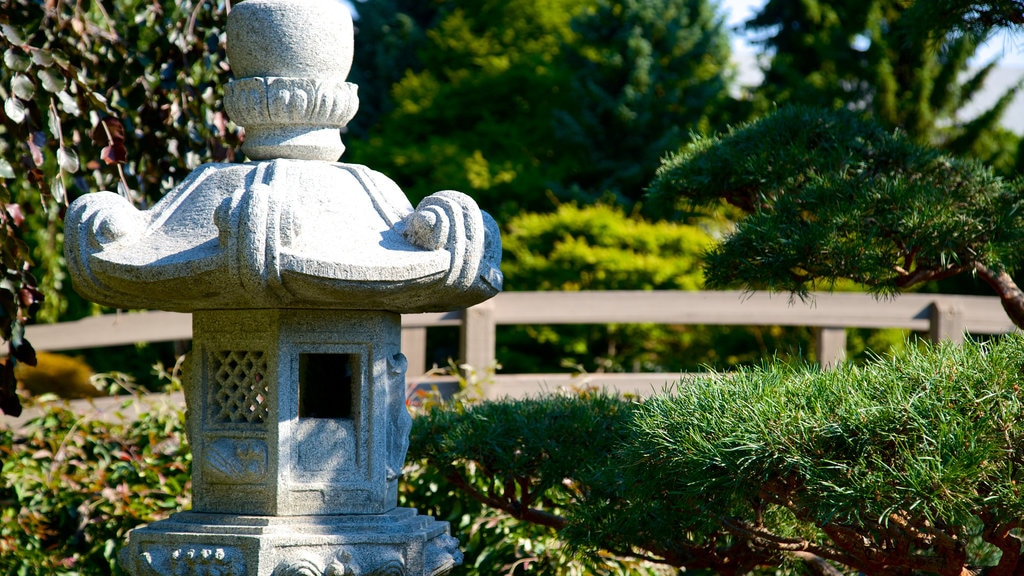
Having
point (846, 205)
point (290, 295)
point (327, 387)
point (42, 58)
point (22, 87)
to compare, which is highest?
point (42, 58)

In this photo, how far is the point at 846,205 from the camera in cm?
302

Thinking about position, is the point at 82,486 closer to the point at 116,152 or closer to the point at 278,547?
Result: the point at 116,152

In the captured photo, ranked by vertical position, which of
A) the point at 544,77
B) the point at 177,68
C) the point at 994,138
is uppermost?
the point at 544,77

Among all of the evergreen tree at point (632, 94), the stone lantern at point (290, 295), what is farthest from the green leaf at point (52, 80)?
the evergreen tree at point (632, 94)

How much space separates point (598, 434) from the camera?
3188 mm

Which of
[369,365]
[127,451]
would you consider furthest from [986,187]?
[127,451]

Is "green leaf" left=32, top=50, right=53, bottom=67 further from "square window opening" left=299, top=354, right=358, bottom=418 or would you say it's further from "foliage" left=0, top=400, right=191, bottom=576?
"foliage" left=0, top=400, right=191, bottom=576

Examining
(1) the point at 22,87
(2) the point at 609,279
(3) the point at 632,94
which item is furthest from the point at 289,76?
(3) the point at 632,94

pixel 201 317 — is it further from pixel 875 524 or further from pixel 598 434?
pixel 875 524

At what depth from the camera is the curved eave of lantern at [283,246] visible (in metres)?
2.16

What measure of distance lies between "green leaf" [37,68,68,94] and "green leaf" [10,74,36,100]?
2.6 inches

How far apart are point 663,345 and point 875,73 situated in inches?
143

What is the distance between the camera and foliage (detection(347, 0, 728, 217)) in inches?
444

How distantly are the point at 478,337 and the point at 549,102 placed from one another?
7.93 m
